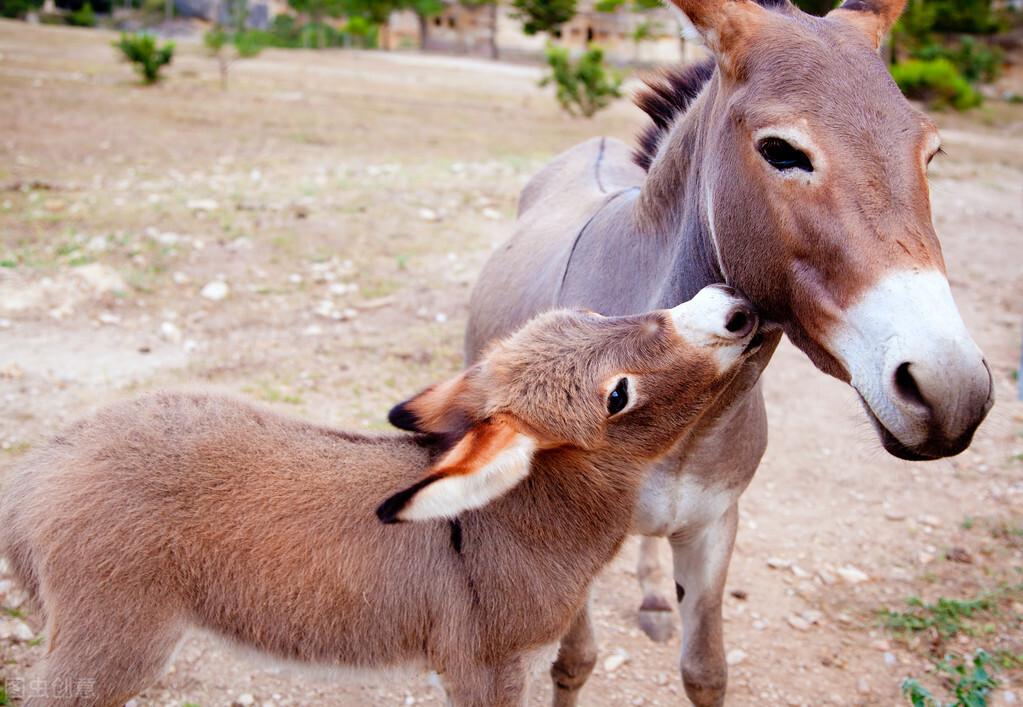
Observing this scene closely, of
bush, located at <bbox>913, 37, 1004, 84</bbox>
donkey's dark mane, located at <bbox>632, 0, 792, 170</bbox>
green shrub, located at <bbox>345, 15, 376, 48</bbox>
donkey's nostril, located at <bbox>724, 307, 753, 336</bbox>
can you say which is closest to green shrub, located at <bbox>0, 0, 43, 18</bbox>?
green shrub, located at <bbox>345, 15, 376, 48</bbox>

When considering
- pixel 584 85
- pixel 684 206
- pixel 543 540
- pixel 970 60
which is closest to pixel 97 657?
pixel 543 540

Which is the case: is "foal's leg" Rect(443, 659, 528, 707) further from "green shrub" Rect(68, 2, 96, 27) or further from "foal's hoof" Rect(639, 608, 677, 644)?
"green shrub" Rect(68, 2, 96, 27)

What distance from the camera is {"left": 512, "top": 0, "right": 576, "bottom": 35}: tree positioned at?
42.2m

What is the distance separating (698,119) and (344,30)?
50.9 m

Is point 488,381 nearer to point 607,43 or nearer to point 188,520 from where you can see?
point 188,520

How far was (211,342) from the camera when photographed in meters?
6.40

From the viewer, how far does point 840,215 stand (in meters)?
2.05

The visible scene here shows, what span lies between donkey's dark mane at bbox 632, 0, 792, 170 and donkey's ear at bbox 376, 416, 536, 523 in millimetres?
1307

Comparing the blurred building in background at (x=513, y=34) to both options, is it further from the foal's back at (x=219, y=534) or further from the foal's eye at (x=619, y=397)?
the foal's back at (x=219, y=534)

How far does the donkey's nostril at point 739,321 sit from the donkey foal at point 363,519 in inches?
0.5

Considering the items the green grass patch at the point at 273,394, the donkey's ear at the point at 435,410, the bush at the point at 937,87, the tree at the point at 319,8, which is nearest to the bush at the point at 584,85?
the bush at the point at 937,87

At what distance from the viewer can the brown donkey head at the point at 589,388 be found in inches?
97.5

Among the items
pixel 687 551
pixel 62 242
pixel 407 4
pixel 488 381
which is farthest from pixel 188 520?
pixel 407 4

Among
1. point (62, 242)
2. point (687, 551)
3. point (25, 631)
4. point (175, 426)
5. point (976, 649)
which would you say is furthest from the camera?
point (62, 242)
